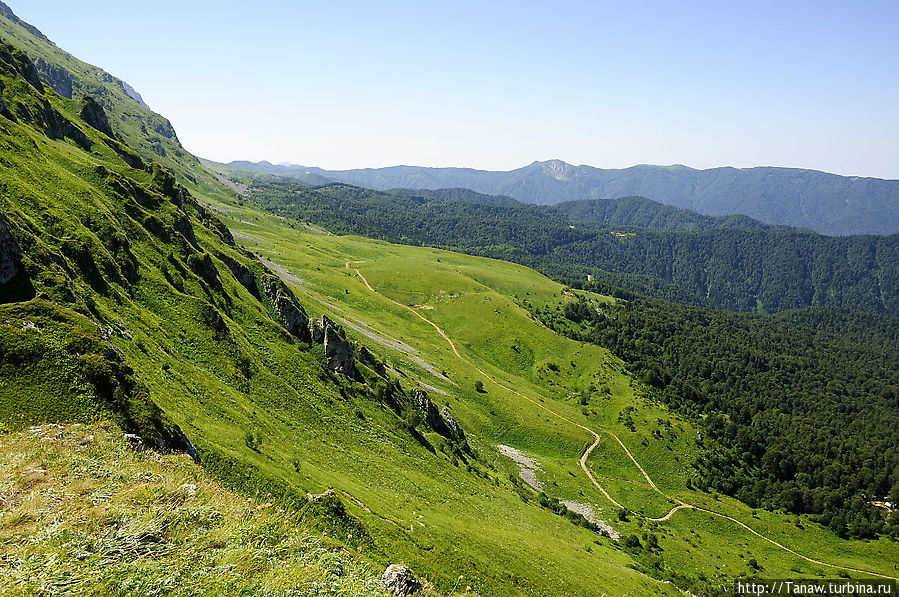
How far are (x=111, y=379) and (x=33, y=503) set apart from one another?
12.0m

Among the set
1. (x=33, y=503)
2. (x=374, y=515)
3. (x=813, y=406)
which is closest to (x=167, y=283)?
(x=374, y=515)

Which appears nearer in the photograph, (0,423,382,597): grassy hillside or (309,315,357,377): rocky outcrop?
(0,423,382,597): grassy hillside

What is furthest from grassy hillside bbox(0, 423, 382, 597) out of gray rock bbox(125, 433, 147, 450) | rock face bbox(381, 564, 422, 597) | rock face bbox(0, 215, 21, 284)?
rock face bbox(0, 215, 21, 284)

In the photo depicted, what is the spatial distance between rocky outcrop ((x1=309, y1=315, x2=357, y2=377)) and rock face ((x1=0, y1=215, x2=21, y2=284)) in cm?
3744

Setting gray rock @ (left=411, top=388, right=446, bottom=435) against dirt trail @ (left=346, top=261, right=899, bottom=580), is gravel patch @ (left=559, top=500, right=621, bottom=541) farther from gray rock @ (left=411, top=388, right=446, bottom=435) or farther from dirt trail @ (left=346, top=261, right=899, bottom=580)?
gray rock @ (left=411, top=388, right=446, bottom=435)

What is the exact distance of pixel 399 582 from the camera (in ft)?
55.2

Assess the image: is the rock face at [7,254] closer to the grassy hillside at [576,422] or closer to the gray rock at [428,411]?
the gray rock at [428,411]

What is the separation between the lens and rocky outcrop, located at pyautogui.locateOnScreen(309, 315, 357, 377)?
62.7 m

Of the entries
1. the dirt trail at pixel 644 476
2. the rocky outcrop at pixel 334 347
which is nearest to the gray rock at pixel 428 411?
the rocky outcrop at pixel 334 347

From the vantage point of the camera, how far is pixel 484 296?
612ft

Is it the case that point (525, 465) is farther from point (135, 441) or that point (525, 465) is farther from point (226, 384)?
point (135, 441)

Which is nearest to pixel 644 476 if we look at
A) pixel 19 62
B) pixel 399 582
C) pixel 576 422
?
pixel 576 422

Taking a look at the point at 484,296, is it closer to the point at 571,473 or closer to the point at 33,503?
the point at 571,473

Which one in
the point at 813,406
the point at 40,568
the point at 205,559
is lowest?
the point at 813,406
